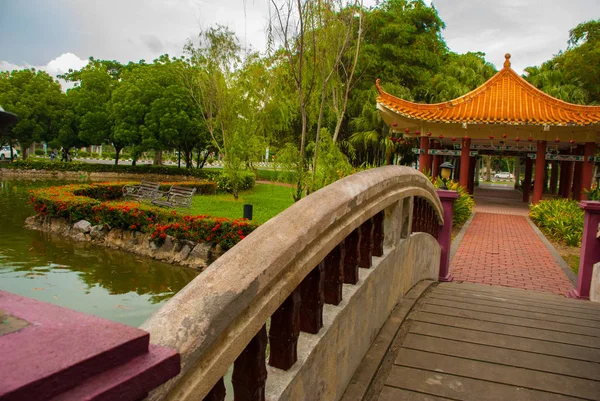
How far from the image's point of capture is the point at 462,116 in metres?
15.8

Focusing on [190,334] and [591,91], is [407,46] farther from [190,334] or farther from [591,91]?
[190,334]

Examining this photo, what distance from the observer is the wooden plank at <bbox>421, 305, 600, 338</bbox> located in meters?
3.29

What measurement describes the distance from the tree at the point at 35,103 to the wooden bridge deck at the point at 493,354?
35.2 meters

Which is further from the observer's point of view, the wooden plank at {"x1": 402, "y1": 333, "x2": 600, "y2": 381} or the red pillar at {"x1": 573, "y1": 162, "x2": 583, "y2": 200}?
the red pillar at {"x1": 573, "y1": 162, "x2": 583, "y2": 200}

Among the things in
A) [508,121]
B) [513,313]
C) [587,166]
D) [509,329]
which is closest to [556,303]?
[513,313]

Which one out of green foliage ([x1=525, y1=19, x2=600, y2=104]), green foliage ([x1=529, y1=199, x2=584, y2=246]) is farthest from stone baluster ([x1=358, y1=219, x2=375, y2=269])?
green foliage ([x1=525, y1=19, x2=600, y2=104])

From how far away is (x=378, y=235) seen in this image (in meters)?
2.95

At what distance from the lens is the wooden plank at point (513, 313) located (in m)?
3.53

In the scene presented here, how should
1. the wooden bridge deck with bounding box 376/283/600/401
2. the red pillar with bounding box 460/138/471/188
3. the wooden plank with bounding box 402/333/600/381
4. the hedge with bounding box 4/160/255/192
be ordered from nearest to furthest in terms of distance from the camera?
1. the wooden bridge deck with bounding box 376/283/600/401
2. the wooden plank with bounding box 402/333/600/381
3. the red pillar with bounding box 460/138/471/188
4. the hedge with bounding box 4/160/255/192

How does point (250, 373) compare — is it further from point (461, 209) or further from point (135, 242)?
point (461, 209)

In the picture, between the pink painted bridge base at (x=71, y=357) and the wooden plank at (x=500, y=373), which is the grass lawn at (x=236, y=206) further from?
the pink painted bridge base at (x=71, y=357)

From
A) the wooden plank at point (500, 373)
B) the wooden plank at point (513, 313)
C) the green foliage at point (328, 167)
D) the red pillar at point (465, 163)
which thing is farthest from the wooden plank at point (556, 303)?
the red pillar at point (465, 163)

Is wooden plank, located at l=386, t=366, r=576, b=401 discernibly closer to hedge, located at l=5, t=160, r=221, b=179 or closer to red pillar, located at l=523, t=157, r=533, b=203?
red pillar, located at l=523, t=157, r=533, b=203

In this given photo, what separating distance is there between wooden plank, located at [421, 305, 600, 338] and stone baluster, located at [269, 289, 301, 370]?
214 cm
